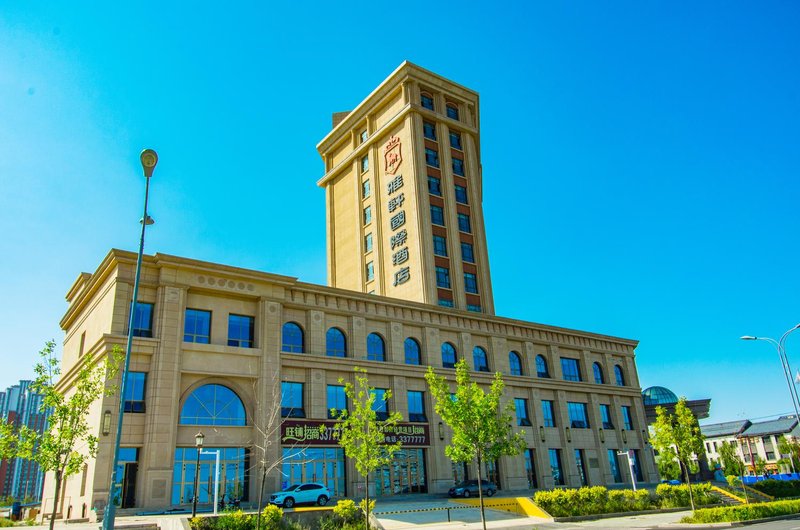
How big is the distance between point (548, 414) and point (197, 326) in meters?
30.6

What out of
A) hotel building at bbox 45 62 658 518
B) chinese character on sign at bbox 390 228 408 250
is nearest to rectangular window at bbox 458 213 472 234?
hotel building at bbox 45 62 658 518

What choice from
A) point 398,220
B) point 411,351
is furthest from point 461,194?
point 411,351

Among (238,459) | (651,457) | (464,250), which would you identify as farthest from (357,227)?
(651,457)

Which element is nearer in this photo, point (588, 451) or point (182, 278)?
point (182, 278)

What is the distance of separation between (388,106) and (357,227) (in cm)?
1309

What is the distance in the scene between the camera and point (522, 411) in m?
49.8

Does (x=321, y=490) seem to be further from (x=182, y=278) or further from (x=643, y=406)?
(x=643, y=406)

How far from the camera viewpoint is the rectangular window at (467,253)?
57.5 meters

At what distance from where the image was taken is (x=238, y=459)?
1391 inches

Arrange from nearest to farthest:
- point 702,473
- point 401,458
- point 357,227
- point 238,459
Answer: point 238,459, point 401,458, point 702,473, point 357,227

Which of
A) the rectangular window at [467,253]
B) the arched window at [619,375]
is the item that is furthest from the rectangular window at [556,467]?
the rectangular window at [467,253]

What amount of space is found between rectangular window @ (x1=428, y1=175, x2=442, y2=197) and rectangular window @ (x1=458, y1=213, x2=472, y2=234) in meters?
3.14

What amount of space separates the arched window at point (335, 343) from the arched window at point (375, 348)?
1.98 metres

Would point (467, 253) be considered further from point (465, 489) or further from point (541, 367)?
point (465, 489)
